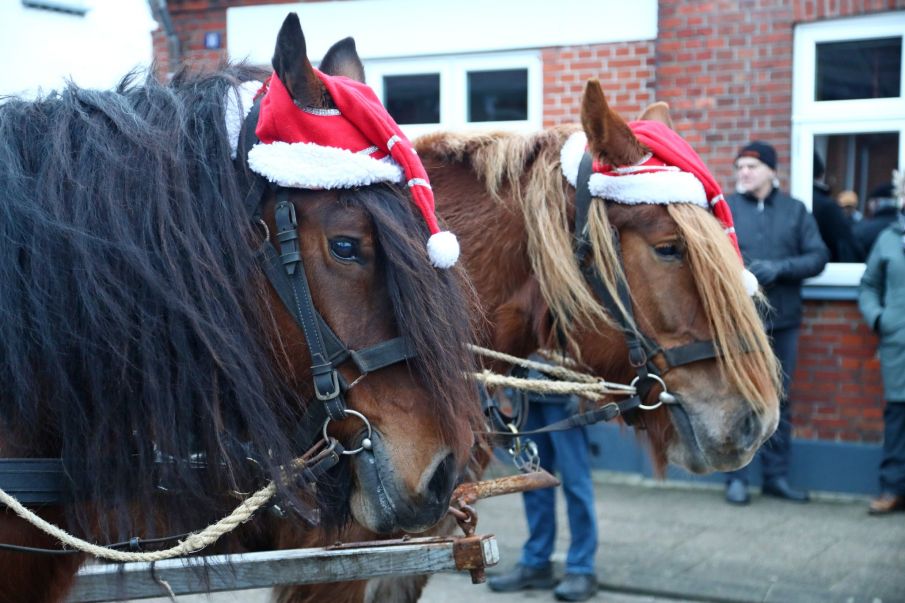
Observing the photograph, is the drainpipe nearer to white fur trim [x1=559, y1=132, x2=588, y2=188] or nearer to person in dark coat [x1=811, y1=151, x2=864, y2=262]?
person in dark coat [x1=811, y1=151, x2=864, y2=262]

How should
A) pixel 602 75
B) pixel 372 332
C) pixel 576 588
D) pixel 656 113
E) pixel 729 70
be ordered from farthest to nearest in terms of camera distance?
1. pixel 602 75
2. pixel 729 70
3. pixel 576 588
4. pixel 656 113
5. pixel 372 332

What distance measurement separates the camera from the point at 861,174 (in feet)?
22.8

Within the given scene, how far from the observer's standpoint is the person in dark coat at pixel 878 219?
22.1 feet

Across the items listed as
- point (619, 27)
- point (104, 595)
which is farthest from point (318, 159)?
point (619, 27)

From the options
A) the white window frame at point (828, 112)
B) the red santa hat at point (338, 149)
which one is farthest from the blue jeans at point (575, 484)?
the red santa hat at point (338, 149)

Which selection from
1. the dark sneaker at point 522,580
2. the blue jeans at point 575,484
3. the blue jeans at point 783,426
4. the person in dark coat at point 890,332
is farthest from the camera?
the blue jeans at point 783,426

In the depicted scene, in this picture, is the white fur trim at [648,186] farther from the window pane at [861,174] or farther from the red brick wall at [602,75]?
the window pane at [861,174]

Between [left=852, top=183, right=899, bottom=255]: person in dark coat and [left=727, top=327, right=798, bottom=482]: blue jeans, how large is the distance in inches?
33.4

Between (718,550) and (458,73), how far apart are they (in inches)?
153

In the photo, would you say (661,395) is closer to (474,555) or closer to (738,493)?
(474,555)

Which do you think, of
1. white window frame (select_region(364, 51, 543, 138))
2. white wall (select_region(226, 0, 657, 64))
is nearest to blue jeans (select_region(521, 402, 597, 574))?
white window frame (select_region(364, 51, 543, 138))

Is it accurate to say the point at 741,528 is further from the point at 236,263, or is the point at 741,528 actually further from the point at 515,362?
the point at 236,263

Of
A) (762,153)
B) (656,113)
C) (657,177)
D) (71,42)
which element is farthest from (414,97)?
(657,177)

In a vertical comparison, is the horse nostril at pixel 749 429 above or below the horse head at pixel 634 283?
below
